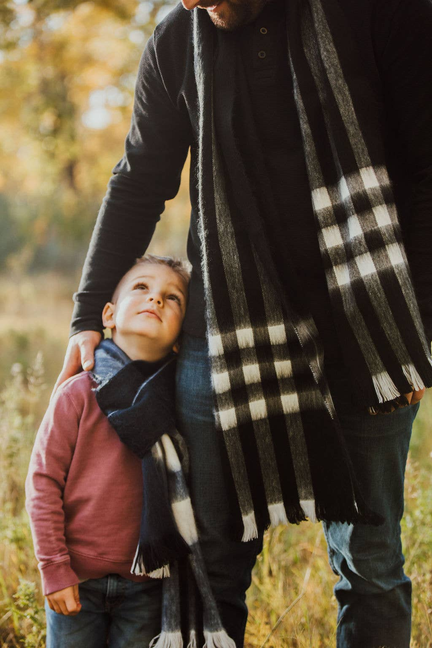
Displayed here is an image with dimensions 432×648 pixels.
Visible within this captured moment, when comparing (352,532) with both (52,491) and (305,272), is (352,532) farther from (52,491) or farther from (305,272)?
(52,491)

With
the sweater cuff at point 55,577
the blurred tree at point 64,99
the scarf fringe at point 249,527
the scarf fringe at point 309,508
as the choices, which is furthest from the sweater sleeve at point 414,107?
the blurred tree at point 64,99

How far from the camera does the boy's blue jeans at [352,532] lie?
1.54 meters

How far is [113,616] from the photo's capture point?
172 centimetres

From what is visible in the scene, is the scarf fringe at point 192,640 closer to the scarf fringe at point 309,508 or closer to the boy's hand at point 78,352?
the scarf fringe at point 309,508

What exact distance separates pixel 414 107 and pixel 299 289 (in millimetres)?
490

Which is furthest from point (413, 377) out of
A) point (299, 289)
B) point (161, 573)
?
point (161, 573)

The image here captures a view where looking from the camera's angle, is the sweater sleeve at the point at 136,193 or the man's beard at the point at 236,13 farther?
the sweater sleeve at the point at 136,193

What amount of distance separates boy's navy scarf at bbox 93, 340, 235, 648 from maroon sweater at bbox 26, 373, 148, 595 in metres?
0.07

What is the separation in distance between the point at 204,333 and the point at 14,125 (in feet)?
38.8

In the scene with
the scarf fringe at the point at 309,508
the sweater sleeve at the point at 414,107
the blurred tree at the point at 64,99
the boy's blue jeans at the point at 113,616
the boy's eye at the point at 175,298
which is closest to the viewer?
the sweater sleeve at the point at 414,107

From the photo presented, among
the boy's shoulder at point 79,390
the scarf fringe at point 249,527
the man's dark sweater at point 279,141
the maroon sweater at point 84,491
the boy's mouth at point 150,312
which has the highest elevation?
the man's dark sweater at point 279,141

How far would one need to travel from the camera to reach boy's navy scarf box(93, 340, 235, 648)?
5.19 feet

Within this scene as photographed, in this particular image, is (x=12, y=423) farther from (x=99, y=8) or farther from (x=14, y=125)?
(x=14, y=125)

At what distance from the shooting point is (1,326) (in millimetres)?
7023
